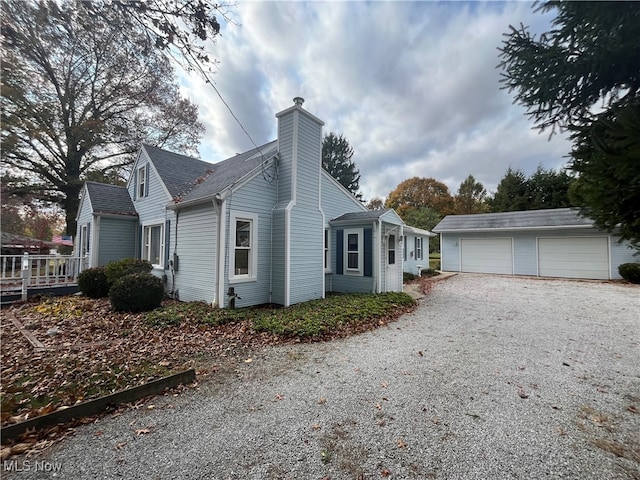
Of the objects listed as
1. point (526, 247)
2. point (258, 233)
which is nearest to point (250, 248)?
point (258, 233)

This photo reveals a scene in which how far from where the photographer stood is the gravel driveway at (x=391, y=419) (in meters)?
2.16

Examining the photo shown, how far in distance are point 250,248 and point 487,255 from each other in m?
16.6

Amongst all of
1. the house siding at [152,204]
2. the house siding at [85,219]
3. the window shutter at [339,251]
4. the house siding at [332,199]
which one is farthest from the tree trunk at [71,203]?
the window shutter at [339,251]

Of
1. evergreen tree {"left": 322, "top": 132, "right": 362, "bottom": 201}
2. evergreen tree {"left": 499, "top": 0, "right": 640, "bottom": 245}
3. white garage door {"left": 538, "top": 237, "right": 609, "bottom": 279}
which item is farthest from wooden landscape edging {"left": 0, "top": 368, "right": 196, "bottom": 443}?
evergreen tree {"left": 322, "top": 132, "right": 362, "bottom": 201}

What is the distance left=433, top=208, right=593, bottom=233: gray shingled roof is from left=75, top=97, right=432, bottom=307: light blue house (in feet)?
33.3

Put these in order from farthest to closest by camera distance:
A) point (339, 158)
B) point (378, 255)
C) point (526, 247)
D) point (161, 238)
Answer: point (339, 158) → point (526, 247) → point (161, 238) → point (378, 255)

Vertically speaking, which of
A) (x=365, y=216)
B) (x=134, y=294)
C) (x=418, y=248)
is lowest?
(x=134, y=294)

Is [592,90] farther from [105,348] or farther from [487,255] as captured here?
[487,255]

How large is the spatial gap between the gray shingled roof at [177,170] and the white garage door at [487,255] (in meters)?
17.0

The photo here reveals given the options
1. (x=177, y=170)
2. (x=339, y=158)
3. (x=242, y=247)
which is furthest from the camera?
(x=339, y=158)

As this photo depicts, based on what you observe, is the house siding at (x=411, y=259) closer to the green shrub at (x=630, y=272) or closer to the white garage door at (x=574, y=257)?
the white garage door at (x=574, y=257)

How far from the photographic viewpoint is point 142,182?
1123cm

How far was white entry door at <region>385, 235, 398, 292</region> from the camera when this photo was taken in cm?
994

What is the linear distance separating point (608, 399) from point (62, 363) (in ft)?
24.7
